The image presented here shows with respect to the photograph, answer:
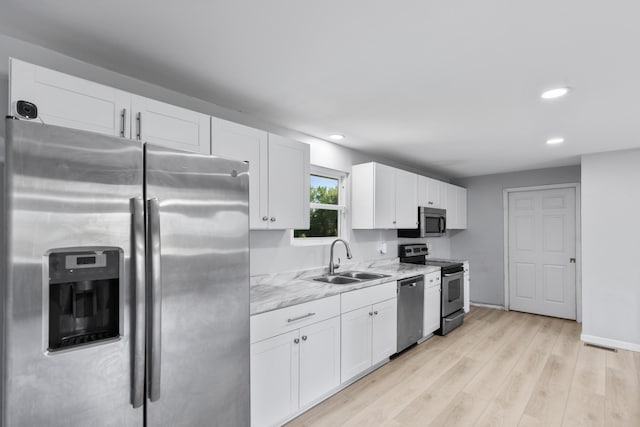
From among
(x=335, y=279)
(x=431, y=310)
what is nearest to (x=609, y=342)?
(x=431, y=310)

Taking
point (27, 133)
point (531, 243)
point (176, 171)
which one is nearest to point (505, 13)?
point (176, 171)

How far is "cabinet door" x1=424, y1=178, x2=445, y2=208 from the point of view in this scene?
4.71 meters

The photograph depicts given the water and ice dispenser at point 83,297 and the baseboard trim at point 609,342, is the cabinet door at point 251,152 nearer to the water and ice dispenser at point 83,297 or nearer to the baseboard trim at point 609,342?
the water and ice dispenser at point 83,297

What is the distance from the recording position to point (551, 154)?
4.14m

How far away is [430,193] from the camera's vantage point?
4734 millimetres

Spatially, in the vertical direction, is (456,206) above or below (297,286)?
above

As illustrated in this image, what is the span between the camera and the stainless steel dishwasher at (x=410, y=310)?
11.1 feet

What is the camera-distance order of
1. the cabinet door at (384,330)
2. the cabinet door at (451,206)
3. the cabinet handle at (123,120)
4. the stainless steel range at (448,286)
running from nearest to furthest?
the cabinet handle at (123,120) < the cabinet door at (384,330) < the stainless steel range at (448,286) < the cabinet door at (451,206)

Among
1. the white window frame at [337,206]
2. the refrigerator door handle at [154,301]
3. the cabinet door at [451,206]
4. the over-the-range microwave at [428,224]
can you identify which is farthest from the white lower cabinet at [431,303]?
the refrigerator door handle at [154,301]

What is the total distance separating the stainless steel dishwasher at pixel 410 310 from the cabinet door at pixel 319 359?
1051 mm

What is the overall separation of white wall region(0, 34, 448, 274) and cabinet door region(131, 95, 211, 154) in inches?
13.8

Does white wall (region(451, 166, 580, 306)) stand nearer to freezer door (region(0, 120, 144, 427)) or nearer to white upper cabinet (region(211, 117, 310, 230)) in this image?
white upper cabinet (region(211, 117, 310, 230))

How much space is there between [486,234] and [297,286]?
4.32m

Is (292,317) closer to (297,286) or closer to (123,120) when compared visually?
(297,286)
